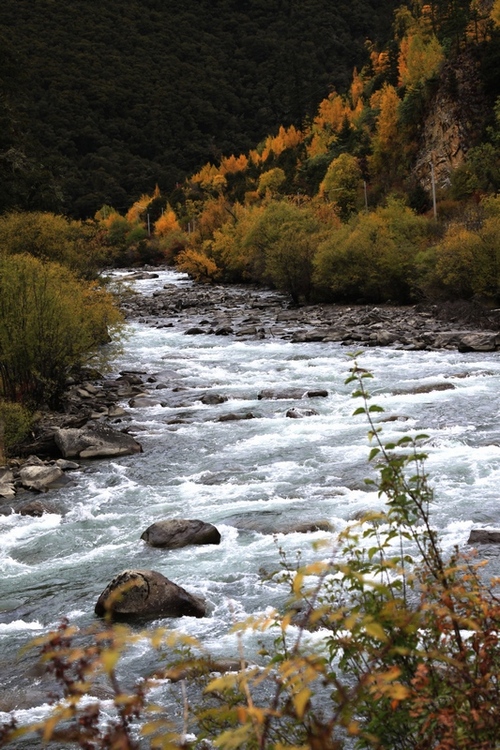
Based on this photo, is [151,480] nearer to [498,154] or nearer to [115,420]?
[115,420]

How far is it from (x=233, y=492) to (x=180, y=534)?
271 cm

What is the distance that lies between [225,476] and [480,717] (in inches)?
486

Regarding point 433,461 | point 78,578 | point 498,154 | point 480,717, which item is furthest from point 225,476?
point 498,154

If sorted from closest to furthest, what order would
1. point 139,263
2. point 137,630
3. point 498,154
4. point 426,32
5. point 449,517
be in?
1. point 137,630
2. point 449,517
3. point 498,154
4. point 426,32
5. point 139,263

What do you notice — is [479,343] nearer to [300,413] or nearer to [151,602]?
[300,413]

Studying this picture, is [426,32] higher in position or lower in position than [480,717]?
higher

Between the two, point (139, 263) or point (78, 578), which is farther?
point (139, 263)

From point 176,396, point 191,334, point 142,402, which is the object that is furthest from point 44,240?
point 142,402

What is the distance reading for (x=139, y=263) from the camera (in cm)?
10600

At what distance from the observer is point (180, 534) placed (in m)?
12.0

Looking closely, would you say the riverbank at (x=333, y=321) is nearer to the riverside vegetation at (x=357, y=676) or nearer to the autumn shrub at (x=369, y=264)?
the autumn shrub at (x=369, y=264)

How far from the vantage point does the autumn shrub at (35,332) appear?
20000 mm

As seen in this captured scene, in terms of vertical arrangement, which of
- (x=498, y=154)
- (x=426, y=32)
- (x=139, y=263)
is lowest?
(x=139, y=263)

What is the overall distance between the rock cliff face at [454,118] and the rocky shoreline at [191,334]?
21.7 metres
